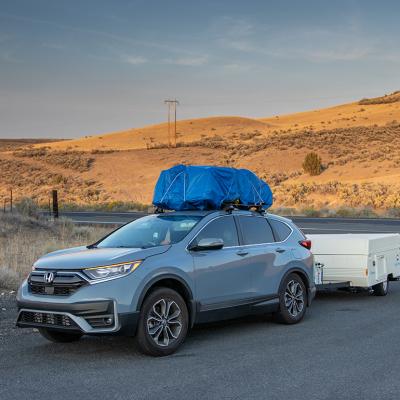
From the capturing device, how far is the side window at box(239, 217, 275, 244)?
31.4 ft

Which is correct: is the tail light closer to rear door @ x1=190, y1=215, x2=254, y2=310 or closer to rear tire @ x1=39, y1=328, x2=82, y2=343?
rear door @ x1=190, y1=215, x2=254, y2=310

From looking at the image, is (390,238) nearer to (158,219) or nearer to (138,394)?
(158,219)

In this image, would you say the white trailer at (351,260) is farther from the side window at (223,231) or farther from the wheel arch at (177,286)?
the wheel arch at (177,286)

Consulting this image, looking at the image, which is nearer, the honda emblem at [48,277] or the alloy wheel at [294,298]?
the honda emblem at [48,277]

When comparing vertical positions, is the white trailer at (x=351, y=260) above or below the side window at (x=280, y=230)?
below

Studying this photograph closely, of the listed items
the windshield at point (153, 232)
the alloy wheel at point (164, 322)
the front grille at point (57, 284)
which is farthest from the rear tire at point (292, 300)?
the front grille at point (57, 284)

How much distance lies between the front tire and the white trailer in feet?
13.2

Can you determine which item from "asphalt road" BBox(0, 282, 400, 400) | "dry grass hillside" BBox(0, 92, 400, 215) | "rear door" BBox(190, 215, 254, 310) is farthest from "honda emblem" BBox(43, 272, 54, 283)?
"dry grass hillside" BBox(0, 92, 400, 215)

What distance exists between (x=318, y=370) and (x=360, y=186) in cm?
5089

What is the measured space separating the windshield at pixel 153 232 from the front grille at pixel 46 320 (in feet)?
4.45

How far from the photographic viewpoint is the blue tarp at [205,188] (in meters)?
9.58

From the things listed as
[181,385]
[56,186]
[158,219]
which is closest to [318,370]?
[181,385]

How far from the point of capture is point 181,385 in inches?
261

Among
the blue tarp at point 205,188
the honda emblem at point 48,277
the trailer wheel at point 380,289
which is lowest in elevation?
the trailer wheel at point 380,289
